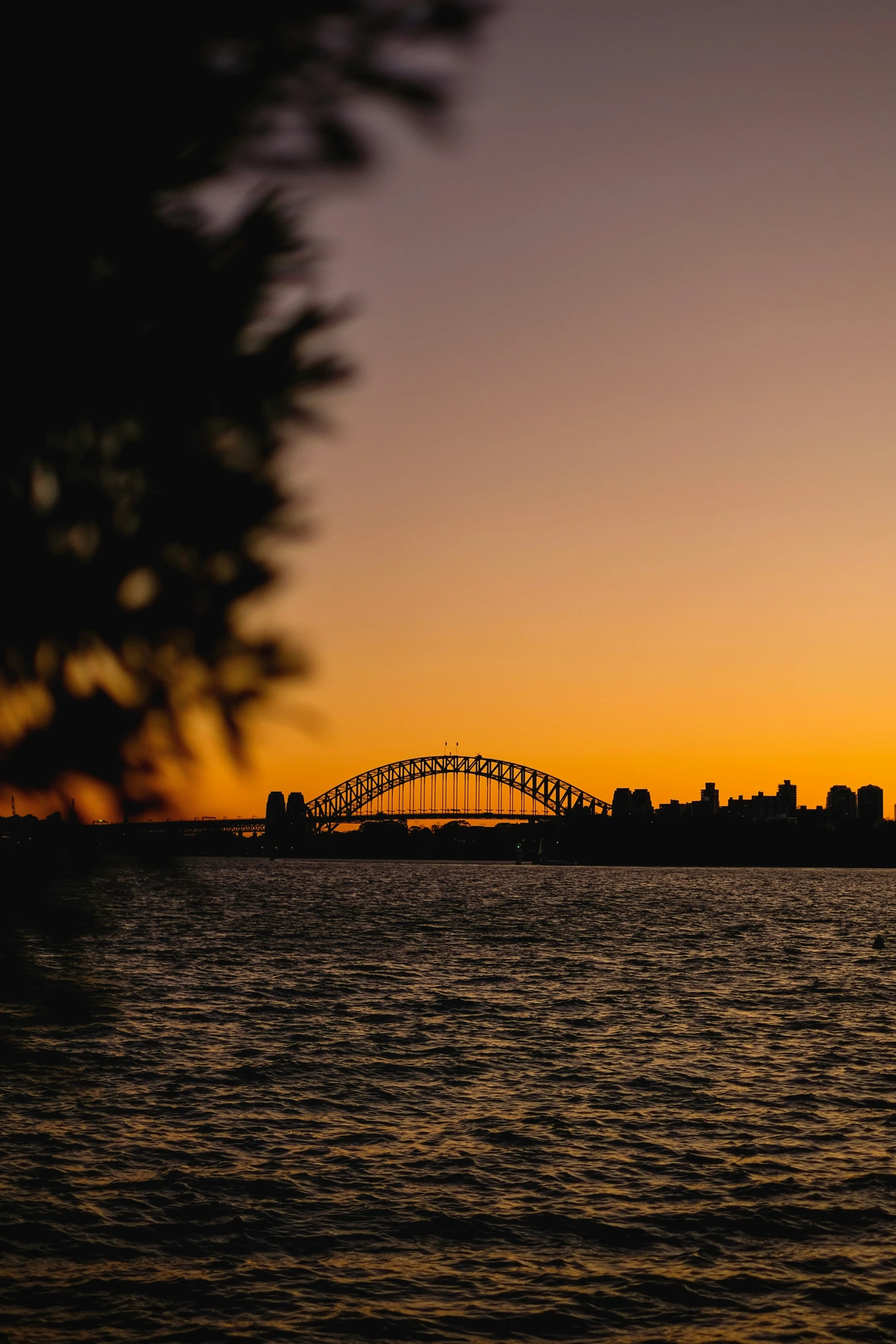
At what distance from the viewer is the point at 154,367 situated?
468 centimetres

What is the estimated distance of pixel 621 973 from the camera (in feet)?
177

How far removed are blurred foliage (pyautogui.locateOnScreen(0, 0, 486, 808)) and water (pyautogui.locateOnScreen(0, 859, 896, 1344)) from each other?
88 centimetres

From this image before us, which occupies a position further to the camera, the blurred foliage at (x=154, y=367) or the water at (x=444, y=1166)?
the water at (x=444, y=1166)

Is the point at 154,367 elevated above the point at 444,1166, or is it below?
above

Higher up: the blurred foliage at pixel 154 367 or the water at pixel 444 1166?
the blurred foliage at pixel 154 367

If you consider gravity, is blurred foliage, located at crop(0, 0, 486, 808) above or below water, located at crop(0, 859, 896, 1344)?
above

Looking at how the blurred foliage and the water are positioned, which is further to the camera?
the water

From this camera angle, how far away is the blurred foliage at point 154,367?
4316 mm

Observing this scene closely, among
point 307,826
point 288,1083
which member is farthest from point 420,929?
point 307,826

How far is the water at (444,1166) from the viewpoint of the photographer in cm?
1545

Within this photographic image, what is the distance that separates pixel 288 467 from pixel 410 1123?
21741 mm

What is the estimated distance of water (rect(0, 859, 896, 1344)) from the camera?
1545 cm

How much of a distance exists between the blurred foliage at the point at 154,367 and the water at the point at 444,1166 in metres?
0.88

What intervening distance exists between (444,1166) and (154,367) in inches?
761
